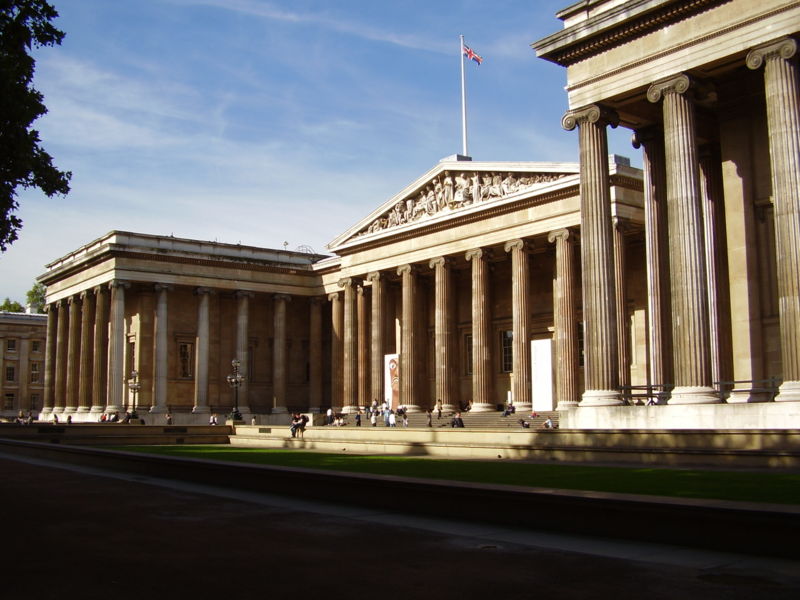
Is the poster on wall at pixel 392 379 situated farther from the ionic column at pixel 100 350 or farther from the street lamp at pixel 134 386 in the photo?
the ionic column at pixel 100 350

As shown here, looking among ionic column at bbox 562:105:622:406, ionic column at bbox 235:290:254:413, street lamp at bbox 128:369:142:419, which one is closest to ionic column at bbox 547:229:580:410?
ionic column at bbox 562:105:622:406

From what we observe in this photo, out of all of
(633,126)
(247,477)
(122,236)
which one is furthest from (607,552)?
(122,236)

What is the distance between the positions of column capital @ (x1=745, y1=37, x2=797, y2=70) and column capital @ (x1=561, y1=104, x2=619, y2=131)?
5.01 meters

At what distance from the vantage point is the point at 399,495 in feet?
47.9

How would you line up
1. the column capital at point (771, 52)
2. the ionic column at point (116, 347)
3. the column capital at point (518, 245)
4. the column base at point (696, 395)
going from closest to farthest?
1. the column capital at point (771, 52)
2. the column base at point (696, 395)
3. the column capital at point (518, 245)
4. the ionic column at point (116, 347)

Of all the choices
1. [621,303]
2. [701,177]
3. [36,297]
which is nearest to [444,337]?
[621,303]

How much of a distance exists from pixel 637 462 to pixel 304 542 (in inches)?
521

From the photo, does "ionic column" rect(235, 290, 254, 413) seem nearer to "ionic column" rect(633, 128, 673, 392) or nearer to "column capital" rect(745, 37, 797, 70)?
"ionic column" rect(633, 128, 673, 392)

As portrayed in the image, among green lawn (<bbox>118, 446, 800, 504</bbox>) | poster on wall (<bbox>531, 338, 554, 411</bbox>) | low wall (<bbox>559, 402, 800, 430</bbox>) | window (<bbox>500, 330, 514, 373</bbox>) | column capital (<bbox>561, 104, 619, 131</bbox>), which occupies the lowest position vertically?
green lawn (<bbox>118, 446, 800, 504</bbox>)

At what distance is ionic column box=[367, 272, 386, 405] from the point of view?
56938 mm

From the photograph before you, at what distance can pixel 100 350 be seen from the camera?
63.3m

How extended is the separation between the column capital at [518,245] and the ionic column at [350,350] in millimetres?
15224

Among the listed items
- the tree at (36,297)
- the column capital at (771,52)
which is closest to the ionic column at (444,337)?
the column capital at (771,52)

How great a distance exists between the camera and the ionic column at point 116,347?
60.3 m
